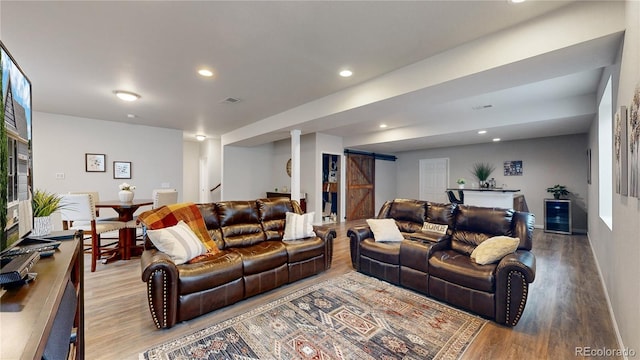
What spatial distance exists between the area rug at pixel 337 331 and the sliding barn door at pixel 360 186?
16.3 feet

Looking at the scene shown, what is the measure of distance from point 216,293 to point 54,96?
439cm

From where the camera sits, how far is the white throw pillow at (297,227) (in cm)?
346

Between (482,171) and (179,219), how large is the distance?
739 cm

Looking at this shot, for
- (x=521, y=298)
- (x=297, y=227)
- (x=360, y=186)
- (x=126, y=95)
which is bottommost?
(x=521, y=298)

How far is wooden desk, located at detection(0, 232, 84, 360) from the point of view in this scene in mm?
589

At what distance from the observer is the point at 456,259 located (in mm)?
2734

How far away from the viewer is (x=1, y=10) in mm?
2000

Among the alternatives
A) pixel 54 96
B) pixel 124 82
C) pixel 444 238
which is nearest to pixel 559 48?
pixel 444 238

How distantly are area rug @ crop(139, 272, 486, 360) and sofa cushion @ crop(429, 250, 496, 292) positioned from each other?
0.98 feet

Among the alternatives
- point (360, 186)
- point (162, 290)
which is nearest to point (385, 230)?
point (162, 290)

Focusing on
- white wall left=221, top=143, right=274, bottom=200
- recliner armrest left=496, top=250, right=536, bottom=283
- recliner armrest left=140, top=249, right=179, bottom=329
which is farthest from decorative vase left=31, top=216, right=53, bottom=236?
white wall left=221, top=143, right=274, bottom=200

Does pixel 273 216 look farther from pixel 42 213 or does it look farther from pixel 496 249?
pixel 496 249

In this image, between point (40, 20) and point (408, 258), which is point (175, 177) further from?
point (408, 258)

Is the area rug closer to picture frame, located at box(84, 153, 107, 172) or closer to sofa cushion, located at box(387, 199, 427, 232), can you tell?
sofa cushion, located at box(387, 199, 427, 232)
